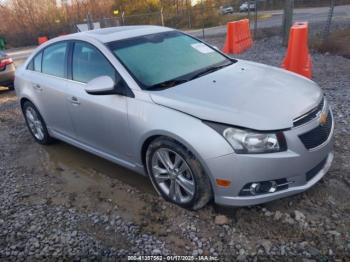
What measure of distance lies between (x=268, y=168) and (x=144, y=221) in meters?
1.31

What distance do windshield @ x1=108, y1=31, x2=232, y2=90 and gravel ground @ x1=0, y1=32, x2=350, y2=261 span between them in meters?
1.27

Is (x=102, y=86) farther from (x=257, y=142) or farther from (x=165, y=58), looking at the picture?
(x=257, y=142)

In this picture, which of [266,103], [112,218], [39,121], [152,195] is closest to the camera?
[266,103]

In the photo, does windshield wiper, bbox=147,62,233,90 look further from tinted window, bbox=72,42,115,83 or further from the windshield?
tinted window, bbox=72,42,115,83

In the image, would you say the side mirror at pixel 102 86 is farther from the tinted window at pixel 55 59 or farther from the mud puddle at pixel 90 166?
the mud puddle at pixel 90 166

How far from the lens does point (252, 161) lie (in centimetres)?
264

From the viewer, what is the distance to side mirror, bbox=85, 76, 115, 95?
3.27 metres

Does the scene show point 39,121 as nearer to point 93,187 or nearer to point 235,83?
point 93,187

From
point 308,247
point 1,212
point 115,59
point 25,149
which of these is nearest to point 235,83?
point 115,59

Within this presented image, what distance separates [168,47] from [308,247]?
100 inches

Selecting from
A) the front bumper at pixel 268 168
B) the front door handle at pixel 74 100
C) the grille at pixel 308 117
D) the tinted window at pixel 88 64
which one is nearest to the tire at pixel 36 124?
the front door handle at pixel 74 100

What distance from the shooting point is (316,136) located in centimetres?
287

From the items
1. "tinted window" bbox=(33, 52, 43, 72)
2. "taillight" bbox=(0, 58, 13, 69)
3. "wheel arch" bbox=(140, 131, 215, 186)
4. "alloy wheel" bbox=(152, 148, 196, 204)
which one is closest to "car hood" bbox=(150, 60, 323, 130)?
"wheel arch" bbox=(140, 131, 215, 186)

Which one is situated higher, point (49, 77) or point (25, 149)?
point (49, 77)
